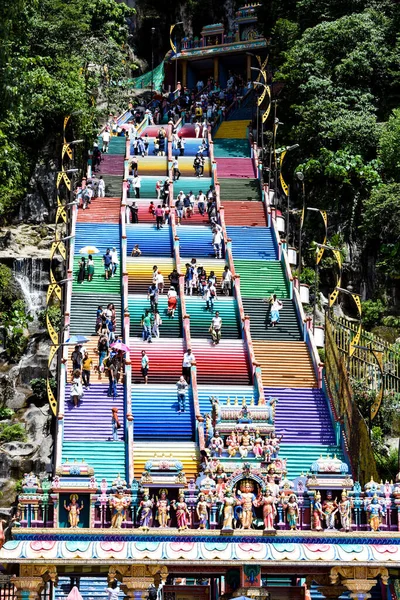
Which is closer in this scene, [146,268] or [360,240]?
[146,268]

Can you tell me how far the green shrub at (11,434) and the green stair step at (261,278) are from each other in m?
8.90

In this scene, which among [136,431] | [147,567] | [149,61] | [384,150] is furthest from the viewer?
Answer: [149,61]

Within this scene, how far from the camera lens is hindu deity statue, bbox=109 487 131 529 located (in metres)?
34.8

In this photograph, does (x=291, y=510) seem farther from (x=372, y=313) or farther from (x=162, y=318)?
(x=372, y=313)

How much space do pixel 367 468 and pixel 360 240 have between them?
19.8 meters

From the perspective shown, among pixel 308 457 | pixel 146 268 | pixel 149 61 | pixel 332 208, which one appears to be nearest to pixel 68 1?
pixel 149 61

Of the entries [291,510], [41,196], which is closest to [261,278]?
[41,196]

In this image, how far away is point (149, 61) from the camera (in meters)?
83.2

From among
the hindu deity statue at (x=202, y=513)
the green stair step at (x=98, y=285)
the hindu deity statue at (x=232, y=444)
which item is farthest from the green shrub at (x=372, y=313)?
the hindu deity statue at (x=202, y=513)

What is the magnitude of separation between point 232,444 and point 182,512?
5.04 meters

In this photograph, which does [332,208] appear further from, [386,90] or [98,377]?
[98,377]

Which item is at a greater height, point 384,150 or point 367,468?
point 384,150

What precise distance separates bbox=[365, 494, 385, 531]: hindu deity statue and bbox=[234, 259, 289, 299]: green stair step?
1728 cm

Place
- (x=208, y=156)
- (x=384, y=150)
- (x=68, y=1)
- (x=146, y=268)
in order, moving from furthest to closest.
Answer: (x=68, y=1), (x=208, y=156), (x=384, y=150), (x=146, y=268)
